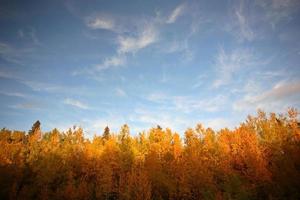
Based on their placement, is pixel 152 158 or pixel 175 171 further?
pixel 152 158

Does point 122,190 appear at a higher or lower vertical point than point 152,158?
lower

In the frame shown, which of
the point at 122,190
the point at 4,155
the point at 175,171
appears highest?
the point at 4,155

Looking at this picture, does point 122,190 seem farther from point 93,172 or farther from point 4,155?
point 4,155

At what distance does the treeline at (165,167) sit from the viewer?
30.9 metres

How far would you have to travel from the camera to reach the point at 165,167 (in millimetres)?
39312

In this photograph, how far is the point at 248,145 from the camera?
37156 millimetres

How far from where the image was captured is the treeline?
30.9 m

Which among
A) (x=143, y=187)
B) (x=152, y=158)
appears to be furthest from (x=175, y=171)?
(x=143, y=187)

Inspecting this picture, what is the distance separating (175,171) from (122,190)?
892cm

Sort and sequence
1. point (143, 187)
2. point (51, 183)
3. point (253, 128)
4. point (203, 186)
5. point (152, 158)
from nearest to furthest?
Result: point (143, 187), point (203, 186), point (152, 158), point (51, 183), point (253, 128)

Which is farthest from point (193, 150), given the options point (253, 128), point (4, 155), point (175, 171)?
point (4, 155)

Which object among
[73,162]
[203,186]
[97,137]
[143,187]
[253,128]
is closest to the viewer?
[143,187]

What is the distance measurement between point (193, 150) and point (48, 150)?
30735mm

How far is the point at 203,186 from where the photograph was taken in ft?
109
